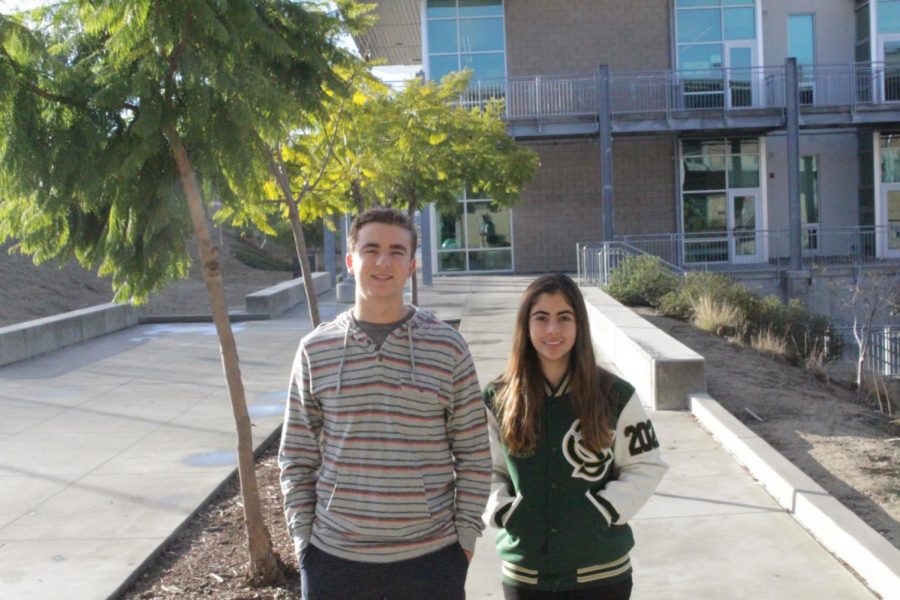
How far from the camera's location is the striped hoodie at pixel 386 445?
3.05m

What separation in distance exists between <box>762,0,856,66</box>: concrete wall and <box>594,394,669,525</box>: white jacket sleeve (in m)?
30.5

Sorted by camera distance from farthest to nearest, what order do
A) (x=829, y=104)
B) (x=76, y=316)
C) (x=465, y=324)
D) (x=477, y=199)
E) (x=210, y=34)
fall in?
1. (x=477, y=199)
2. (x=829, y=104)
3. (x=465, y=324)
4. (x=76, y=316)
5. (x=210, y=34)

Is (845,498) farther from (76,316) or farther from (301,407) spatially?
(76,316)

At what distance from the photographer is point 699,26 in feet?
100

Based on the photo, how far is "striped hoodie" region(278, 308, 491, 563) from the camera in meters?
3.05

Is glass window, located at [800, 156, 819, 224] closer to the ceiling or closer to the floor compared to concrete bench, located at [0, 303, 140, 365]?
closer to the ceiling

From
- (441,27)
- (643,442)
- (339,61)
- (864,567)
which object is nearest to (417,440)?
(643,442)

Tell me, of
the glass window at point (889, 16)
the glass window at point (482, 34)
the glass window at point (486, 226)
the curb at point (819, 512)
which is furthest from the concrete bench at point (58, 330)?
the glass window at point (889, 16)

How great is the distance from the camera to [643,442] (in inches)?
130

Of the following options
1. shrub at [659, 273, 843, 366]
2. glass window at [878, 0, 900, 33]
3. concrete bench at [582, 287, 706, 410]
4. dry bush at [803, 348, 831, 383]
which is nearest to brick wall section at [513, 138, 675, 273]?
glass window at [878, 0, 900, 33]

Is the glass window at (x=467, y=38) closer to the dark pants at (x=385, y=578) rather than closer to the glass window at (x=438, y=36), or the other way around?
the glass window at (x=438, y=36)

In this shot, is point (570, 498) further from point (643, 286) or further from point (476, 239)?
point (476, 239)

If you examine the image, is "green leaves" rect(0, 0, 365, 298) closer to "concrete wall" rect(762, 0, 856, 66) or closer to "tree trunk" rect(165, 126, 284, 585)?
"tree trunk" rect(165, 126, 284, 585)

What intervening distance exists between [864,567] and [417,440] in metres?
3.17
